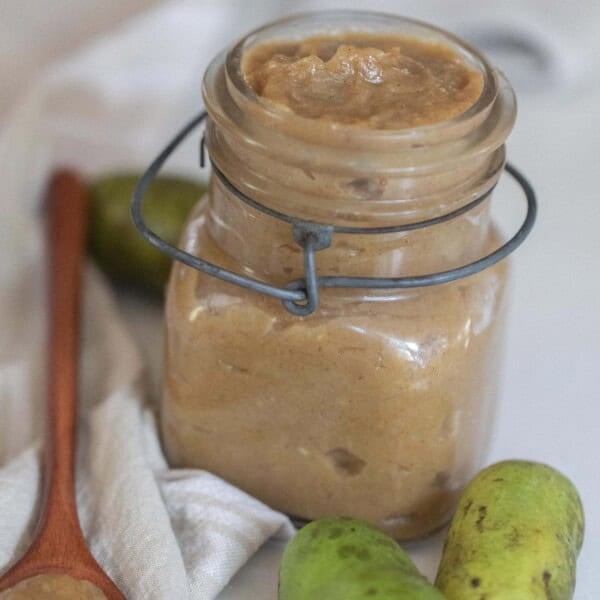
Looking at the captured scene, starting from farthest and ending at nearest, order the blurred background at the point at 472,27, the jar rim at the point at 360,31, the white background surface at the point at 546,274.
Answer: the blurred background at the point at 472,27, the white background surface at the point at 546,274, the jar rim at the point at 360,31

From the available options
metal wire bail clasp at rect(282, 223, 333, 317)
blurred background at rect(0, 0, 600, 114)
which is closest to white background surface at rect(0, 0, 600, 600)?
blurred background at rect(0, 0, 600, 114)

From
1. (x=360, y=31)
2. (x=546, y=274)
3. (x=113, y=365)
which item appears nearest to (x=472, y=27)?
(x=546, y=274)

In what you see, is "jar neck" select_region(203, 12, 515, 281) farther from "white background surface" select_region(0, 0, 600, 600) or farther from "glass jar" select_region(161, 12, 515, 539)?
"white background surface" select_region(0, 0, 600, 600)

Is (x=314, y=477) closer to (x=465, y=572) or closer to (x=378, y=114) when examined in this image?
(x=465, y=572)

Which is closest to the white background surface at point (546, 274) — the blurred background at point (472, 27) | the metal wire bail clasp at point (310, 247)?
the blurred background at point (472, 27)

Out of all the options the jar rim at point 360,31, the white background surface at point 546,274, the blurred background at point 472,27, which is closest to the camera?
the jar rim at point 360,31

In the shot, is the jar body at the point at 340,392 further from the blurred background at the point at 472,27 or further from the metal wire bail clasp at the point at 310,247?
the blurred background at the point at 472,27

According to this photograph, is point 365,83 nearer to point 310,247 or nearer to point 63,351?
point 310,247
